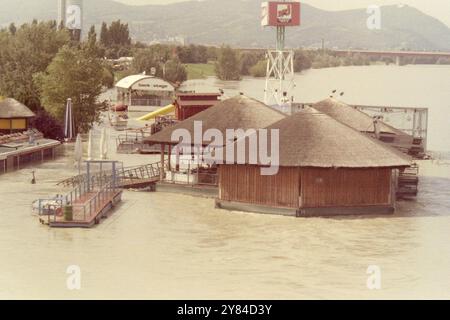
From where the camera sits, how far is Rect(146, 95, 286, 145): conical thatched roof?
41.6 m

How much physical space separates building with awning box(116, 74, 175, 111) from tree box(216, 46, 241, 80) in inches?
2684

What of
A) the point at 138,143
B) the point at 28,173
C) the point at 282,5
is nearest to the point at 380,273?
the point at 28,173

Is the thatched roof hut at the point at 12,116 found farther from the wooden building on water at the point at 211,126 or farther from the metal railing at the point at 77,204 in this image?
the metal railing at the point at 77,204

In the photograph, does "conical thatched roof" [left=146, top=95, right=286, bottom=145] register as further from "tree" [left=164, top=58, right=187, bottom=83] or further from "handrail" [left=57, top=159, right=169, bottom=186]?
"tree" [left=164, top=58, right=187, bottom=83]

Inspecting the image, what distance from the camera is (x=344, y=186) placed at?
35.6 metres

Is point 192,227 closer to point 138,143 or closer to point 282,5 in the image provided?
point 138,143

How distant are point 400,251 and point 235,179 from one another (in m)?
8.36

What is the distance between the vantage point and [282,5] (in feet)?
313

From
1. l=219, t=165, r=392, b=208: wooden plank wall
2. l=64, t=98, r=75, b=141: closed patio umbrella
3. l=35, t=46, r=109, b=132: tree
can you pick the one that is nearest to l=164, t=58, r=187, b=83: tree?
l=35, t=46, r=109, b=132: tree

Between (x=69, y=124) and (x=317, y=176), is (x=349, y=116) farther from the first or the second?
(x=69, y=124)

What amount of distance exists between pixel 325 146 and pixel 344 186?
170cm

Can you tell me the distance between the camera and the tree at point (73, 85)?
63.4 m

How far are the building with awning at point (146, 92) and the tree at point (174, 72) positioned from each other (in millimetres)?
29872

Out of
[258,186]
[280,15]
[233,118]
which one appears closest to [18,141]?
[233,118]
